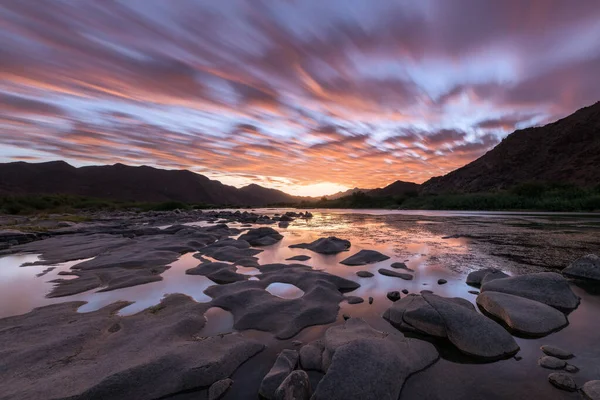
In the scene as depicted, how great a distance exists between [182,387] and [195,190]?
18077cm

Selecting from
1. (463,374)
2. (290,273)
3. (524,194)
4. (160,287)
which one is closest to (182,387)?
(463,374)

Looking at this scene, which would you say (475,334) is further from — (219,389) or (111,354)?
(111,354)

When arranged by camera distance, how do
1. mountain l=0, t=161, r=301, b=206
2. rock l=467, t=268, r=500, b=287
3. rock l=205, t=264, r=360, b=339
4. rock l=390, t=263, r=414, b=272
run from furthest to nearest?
mountain l=0, t=161, r=301, b=206, rock l=390, t=263, r=414, b=272, rock l=467, t=268, r=500, b=287, rock l=205, t=264, r=360, b=339

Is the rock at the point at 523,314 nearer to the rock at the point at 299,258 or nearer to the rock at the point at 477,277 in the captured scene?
the rock at the point at 477,277

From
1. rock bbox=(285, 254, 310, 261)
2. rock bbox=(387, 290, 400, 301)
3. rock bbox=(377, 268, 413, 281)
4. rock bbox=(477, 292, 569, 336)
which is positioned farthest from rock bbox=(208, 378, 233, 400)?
rock bbox=(285, 254, 310, 261)

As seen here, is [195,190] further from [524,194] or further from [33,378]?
[33,378]

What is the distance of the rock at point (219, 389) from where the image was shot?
9.70 feet

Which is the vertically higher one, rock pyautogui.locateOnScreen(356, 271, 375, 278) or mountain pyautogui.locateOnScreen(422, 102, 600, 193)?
mountain pyautogui.locateOnScreen(422, 102, 600, 193)

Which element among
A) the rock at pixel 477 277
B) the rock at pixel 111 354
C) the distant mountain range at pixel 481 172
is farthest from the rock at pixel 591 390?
the distant mountain range at pixel 481 172

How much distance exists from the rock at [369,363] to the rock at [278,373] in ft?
1.42

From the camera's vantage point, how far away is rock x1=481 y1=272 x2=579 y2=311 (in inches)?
213

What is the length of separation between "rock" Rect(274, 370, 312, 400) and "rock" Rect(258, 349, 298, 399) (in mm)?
158

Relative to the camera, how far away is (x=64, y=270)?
839 cm

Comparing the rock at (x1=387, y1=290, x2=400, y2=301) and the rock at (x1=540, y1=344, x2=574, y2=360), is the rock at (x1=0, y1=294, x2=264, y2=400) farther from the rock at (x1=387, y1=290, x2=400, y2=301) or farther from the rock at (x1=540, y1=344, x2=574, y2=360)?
the rock at (x1=540, y1=344, x2=574, y2=360)
